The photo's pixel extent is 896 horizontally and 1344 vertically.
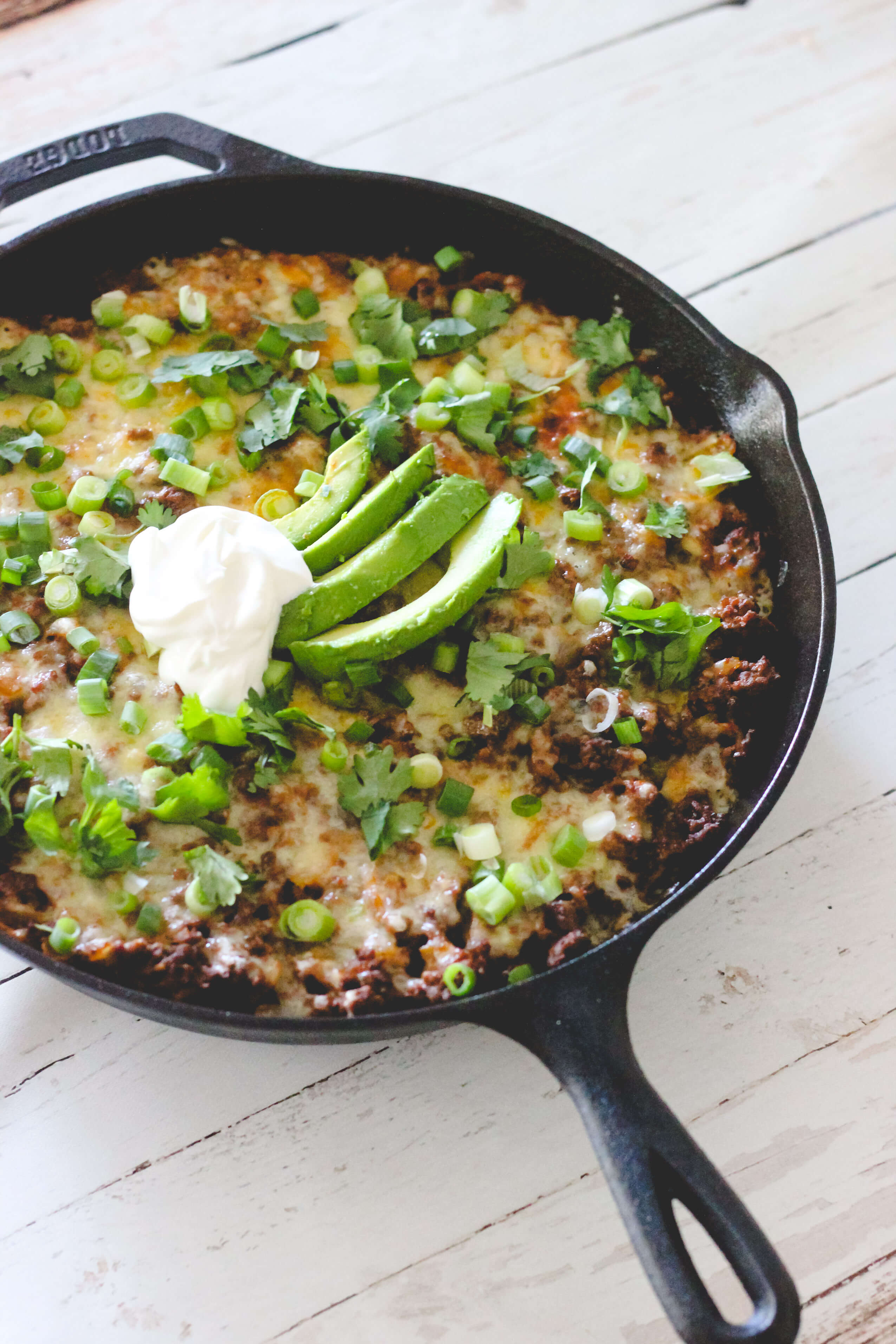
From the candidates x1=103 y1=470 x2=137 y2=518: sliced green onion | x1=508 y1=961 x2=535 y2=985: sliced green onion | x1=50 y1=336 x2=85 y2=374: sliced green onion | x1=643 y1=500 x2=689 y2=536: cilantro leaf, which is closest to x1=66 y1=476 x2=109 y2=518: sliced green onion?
x1=103 y1=470 x2=137 y2=518: sliced green onion

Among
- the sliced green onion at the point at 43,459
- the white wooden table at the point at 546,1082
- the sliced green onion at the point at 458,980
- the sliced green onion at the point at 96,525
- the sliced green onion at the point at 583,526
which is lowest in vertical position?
the white wooden table at the point at 546,1082

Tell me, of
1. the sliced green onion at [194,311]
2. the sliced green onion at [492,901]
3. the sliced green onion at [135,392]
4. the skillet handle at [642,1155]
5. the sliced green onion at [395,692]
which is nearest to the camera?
the skillet handle at [642,1155]

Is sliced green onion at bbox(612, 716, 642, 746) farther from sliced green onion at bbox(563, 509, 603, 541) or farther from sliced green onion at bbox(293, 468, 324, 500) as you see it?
sliced green onion at bbox(293, 468, 324, 500)

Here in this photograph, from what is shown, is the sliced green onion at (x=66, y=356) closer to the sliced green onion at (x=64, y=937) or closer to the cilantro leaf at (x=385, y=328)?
the cilantro leaf at (x=385, y=328)

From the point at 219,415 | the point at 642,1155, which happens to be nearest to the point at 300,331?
the point at 219,415

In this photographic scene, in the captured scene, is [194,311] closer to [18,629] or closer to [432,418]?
[432,418]

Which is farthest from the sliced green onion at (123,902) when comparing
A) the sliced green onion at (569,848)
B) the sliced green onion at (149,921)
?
the sliced green onion at (569,848)
